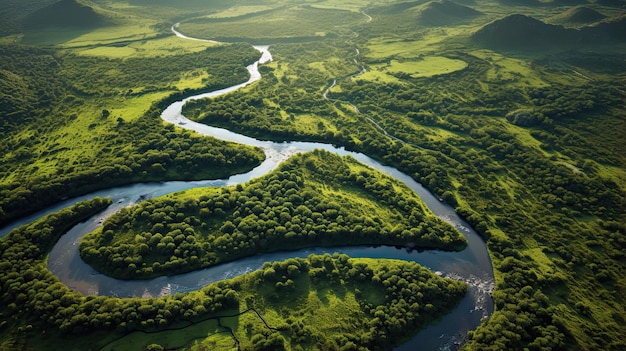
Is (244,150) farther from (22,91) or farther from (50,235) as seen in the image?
(22,91)

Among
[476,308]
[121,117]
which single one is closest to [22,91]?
[121,117]

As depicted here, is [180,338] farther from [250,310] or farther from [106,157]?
[106,157]

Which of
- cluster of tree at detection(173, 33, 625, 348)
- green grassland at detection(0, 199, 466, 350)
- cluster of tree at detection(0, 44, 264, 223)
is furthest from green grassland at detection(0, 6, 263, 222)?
green grassland at detection(0, 199, 466, 350)

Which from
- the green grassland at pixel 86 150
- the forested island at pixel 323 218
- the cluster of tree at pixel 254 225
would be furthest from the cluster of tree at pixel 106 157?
the cluster of tree at pixel 254 225

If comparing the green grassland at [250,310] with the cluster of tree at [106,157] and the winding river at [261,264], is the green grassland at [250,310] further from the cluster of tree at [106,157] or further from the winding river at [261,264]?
the cluster of tree at [106,157]

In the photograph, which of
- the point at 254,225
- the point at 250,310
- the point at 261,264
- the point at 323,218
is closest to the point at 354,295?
the point at 250,310

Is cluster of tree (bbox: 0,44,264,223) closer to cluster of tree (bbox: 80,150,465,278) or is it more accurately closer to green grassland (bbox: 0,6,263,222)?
green grassland (bbox: 0,6,263,222)
